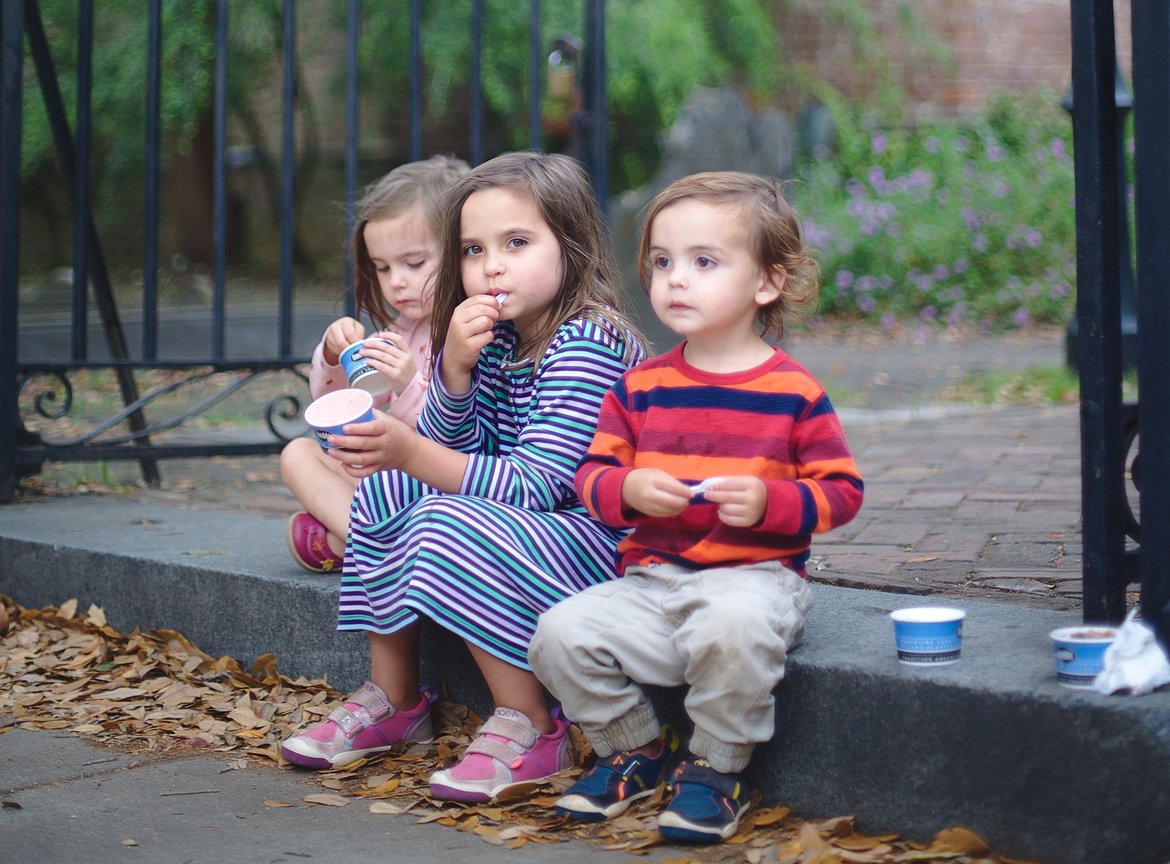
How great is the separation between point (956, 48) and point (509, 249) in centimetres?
1259

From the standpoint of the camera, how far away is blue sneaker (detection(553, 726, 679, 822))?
220 centimetres

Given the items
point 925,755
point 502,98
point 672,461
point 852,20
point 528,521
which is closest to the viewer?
point 925,755

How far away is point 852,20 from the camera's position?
13805 millimetres

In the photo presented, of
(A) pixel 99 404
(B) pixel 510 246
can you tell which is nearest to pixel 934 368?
(A) pixel 99 404

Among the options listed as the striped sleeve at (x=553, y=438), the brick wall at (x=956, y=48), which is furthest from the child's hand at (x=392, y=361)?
the brick wall at (x=956, y=48)

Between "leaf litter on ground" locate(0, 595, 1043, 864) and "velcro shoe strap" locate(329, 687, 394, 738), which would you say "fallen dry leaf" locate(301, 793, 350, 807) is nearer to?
"leaf litter on ground" locate(0, 595, 1043, 864)

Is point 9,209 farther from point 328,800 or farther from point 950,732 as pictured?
point 950,732

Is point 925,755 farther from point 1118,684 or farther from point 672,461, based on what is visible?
point 672,461

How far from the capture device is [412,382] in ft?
9.44

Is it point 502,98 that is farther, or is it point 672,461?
point 502,98

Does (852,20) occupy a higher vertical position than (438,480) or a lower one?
higher

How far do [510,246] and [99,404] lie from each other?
5.27 metres

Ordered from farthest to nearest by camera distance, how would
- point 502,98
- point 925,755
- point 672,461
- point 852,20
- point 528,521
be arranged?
point 852,20 → point 502,98 → point 528,521 → point 672,461 → point 925,755

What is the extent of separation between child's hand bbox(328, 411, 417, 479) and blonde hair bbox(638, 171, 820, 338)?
1.58ft
